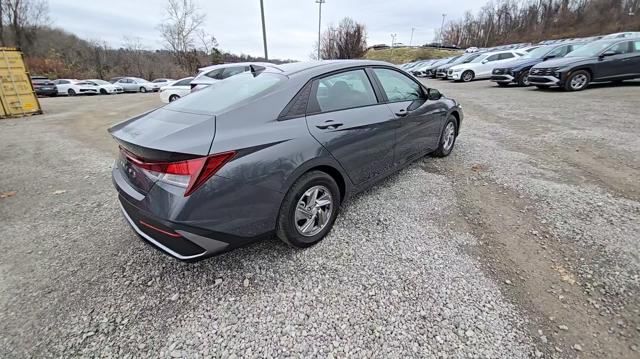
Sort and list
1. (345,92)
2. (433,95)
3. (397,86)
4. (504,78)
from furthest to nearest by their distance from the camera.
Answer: (504,78) < (433,95) < (397,86) < (345,92)

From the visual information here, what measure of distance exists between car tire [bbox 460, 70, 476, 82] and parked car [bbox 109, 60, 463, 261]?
1673cm

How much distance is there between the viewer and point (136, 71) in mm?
43875

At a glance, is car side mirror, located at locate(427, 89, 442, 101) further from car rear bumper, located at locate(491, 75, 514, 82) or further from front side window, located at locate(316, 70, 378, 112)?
car rear bumper, located at locate(491, 75, 514, 82)

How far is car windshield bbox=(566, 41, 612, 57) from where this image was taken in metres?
9.36

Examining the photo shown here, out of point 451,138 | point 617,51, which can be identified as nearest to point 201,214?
point 451,138

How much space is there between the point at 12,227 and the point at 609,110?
11062 mm

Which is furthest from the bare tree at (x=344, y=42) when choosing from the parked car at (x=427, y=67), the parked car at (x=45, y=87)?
the parked car at (x=45, y=87)

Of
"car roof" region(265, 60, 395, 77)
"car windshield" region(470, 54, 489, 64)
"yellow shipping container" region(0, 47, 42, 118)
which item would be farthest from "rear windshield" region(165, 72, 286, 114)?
"car windshield" region(470, 54, 489, 64)

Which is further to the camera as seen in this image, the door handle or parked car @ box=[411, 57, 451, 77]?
parked car @ box=[411, 57, 451, 77]

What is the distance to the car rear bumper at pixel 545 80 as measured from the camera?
31.7 ft

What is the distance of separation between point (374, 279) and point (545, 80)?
1131cm

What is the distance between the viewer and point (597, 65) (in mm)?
9344

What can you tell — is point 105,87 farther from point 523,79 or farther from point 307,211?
point 307,211

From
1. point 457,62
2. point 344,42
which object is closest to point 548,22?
point 344,42
